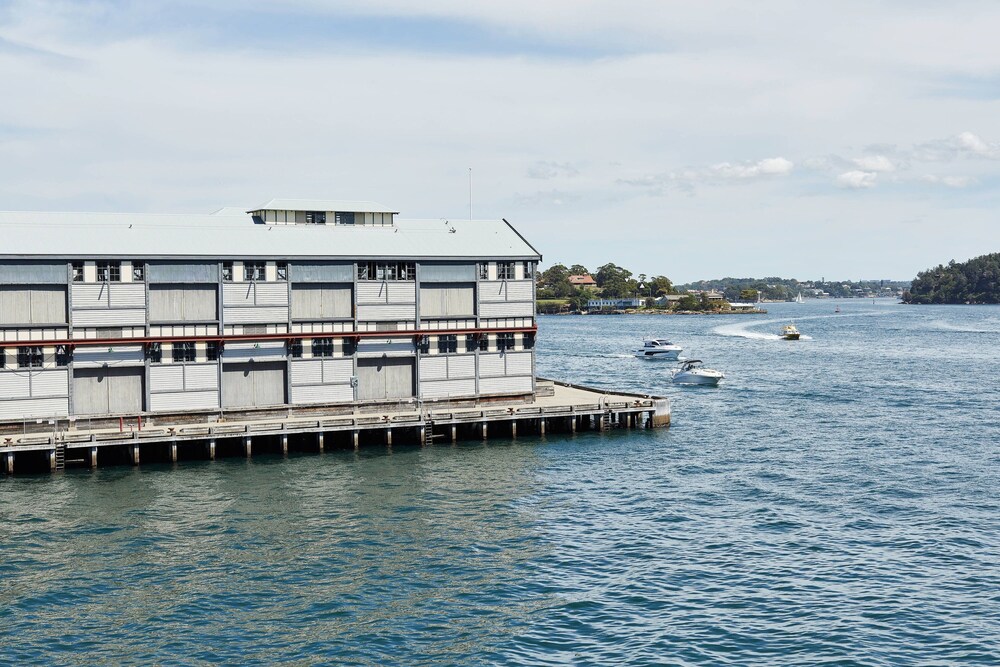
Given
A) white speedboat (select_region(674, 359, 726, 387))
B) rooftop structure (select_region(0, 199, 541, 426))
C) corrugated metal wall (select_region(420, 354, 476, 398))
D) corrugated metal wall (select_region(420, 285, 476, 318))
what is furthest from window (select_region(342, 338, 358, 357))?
white speedboat (select_region(674, 359, 726, 387))

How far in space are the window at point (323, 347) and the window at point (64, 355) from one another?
607 inches

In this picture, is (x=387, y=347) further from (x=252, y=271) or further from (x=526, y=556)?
(x=526, y=556)

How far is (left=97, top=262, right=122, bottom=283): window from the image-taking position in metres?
66.4

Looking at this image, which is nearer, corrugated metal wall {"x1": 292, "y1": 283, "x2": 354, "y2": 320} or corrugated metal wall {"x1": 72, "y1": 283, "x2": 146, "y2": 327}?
corrugated metal wall {"x1": 72, "y1": 283, "x2": 146, "y2": 327}

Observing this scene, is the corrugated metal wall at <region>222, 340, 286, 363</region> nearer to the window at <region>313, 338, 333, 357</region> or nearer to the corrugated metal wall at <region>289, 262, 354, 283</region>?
the window at <region>313, 338, 333, 357</region>

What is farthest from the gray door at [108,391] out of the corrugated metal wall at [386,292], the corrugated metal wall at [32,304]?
the corrugated metal wall at [386,292]

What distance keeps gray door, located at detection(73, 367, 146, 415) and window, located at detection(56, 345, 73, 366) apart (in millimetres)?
909

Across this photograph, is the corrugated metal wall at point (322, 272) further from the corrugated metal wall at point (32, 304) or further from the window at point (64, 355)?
the window at point (64, 355)

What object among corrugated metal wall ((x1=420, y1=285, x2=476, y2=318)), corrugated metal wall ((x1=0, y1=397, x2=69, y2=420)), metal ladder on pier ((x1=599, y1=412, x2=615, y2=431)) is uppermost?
corrugated metal wall ((x1=420, y1=285, x2=476, y2=318))

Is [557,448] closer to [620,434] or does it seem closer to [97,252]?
[620,434]

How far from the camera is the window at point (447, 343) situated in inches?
2955

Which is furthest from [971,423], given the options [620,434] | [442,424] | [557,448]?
[442,424]

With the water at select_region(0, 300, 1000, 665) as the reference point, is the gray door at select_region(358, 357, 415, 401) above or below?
above

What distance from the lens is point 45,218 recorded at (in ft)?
226
